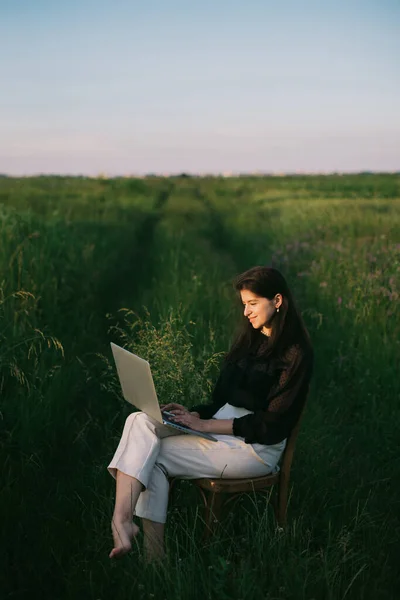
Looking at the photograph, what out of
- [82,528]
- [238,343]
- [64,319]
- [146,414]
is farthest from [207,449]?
[64,319]

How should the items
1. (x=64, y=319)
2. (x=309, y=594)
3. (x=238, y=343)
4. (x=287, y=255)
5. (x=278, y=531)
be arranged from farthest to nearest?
(x=287, y=255)
(x=64, y=319)
(x=238, y=343)
(x=278, y=531)
(x=309, y=594)

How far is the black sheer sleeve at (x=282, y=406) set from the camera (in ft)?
10.5

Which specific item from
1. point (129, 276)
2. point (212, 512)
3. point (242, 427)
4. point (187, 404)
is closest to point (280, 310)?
point (242, 427)

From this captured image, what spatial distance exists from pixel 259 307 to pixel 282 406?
44 centimetres

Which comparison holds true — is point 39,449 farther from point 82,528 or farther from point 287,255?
point 287,255

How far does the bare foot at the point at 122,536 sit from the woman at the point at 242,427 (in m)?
0.05

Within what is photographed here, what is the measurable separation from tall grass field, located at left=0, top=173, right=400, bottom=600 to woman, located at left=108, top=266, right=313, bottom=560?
214 millimetres

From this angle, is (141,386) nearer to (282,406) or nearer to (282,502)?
(282,406)

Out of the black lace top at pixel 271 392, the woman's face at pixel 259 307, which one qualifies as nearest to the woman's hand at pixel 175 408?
the black lace top at pixel 271 392

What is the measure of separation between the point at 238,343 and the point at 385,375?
2.79 metres

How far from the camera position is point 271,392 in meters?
3.27

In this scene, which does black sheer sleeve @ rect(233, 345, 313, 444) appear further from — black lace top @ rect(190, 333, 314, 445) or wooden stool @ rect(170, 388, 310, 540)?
wooden stool @ rect(170, 388, 310, 540)

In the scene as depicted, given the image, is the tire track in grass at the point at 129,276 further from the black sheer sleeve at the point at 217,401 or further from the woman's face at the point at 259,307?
the woman's face at the point at 259,307

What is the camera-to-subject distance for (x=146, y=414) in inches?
128
